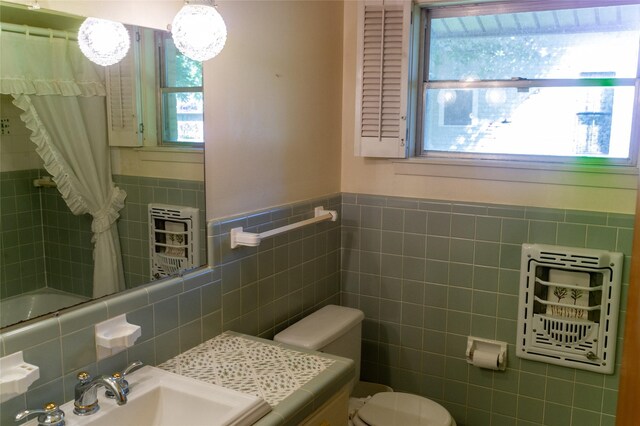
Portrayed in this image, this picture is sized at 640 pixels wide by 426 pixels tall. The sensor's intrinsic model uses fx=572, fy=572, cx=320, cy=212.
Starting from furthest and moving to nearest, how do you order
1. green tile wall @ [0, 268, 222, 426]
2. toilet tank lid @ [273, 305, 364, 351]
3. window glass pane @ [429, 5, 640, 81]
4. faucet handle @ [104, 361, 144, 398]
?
window glass pane @ [429, 5, 640, 81] → toilet tank lid @ [273, 305, 364, 351] → faucet handle @ [104, 361, 144, 398] → green tile wall @ [0, 268, 222, 426]

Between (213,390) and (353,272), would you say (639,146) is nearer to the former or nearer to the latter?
(353,272)

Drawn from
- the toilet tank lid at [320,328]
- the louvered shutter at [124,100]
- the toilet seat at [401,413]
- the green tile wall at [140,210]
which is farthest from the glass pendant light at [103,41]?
the toilet seat at [401,413]

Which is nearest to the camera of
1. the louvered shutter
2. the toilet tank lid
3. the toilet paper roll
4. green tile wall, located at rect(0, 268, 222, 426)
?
green tile wall, located at rect(0, 268, 222, 426)

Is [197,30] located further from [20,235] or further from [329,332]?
[329,332]

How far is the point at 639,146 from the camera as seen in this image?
224cm

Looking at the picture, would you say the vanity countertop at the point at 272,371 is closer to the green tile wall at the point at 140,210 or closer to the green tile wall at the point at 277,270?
the green tile wall at the point at 277,270

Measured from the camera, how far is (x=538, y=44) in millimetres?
2441

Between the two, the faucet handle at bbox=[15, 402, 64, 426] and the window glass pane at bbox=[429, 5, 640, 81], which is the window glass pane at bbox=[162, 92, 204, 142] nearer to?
the faucet handle at bbox=[15, 402, 64, 426]

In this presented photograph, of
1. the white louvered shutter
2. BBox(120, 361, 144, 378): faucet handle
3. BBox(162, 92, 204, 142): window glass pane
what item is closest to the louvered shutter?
BBox(162, 92, 204, 142): window glass pane

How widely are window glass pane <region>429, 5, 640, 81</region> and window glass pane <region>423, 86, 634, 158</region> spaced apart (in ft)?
0.26

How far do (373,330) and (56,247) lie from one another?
1.67 m

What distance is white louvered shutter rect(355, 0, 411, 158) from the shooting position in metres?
2.51

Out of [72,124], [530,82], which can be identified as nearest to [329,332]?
[72,124]

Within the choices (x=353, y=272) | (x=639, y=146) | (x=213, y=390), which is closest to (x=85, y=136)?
(x=213, y=390)
